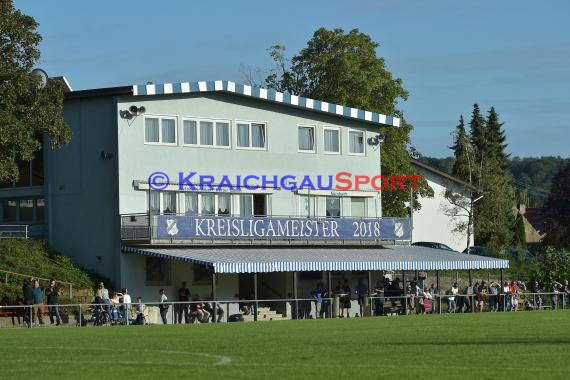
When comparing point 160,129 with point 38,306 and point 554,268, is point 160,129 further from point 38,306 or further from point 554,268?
point 554,268

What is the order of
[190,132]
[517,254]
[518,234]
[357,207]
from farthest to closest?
1. [518,234]
2. [517,254]
3. [357,207]
4. [190,132]

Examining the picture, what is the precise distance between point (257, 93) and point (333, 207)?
7507 millimetres

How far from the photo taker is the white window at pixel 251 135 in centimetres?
5450

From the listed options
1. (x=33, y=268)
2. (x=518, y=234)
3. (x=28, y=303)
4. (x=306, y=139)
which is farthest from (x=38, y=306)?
(x=518, y=234)

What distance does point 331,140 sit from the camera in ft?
192

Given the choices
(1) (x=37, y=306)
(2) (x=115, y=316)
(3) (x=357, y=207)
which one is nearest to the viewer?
(1) (x=37, y=306)

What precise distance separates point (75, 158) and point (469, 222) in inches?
1515

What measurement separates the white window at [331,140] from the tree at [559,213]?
130ft

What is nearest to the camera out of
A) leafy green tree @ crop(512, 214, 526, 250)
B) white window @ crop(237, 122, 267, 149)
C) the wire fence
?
the wire fence

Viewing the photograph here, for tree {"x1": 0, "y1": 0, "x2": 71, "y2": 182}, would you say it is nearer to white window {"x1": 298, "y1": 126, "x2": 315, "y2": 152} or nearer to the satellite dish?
the satellite dish

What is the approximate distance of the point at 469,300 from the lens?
168ft

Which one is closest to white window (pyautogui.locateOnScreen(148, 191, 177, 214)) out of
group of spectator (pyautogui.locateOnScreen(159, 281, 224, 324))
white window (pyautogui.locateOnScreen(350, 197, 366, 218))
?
group of spectator (pyautogui.locateOnScreen(159, 281, 224, 324))

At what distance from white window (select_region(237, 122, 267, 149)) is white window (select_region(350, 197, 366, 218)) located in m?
6.55

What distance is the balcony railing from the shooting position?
49.3m
